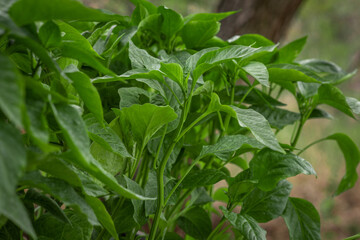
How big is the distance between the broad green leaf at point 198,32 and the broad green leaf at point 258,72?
0.30 feet

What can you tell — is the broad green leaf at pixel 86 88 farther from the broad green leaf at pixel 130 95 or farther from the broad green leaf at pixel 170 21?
the broad green leaf at pixel 170 21

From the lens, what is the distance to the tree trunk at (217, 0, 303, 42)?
106 centimetres

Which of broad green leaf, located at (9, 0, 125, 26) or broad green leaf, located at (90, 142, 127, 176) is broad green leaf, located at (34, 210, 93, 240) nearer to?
broad green leaf, located at (90, 142, 127, 176)

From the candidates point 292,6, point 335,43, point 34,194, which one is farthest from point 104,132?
point 335,43

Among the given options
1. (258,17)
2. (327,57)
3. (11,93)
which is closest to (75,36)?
(11,93)

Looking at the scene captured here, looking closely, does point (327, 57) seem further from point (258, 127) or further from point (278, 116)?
point (258, 127)

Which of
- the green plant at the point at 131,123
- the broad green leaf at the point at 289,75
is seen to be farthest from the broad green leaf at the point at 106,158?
the broad green leaf at the point at 289,75

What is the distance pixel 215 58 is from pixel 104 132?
0.44 feet

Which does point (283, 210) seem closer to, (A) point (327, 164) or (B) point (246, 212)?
(B) point (246, 212)

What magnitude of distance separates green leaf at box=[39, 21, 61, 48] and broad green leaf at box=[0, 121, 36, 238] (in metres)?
0.10

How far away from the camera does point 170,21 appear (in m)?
0.51

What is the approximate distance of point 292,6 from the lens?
47.3 inches

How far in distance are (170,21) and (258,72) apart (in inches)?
6.2

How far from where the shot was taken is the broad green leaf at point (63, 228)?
0.40m
